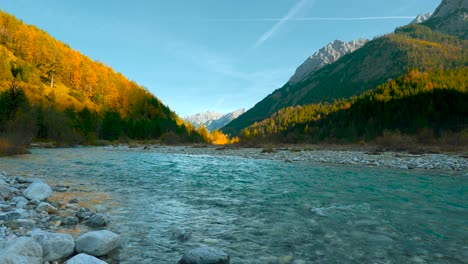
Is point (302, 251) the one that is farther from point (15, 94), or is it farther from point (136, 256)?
point (15, 94)

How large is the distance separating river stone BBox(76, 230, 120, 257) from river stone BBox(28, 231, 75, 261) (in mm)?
141

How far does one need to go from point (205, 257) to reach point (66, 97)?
105052mm

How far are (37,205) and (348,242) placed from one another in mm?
8288

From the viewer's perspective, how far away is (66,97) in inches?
3548

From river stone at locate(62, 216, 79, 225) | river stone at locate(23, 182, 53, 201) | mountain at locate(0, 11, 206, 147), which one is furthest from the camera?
mountain at locate(0, 11, 206, 147)

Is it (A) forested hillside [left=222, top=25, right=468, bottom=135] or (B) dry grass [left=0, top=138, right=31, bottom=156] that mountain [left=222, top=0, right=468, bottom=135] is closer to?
(A) forested hillside [left=222, top=25, right=468, bottom=135]

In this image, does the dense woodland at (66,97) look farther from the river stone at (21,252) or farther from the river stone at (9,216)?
the river stone at (21,252)

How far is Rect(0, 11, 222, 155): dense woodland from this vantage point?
53469 millimetres

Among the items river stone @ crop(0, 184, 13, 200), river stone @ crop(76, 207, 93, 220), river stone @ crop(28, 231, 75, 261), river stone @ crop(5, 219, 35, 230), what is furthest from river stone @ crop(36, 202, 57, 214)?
river stone @ crop(28, 231, 75, 261)

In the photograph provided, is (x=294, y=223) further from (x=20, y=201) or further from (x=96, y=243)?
(x=20, y=201)

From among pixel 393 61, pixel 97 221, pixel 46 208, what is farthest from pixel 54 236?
pixel 393 61

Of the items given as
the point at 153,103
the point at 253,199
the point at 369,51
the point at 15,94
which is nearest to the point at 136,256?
the point at 253,199

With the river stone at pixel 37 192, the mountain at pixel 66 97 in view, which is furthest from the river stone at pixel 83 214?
the mountain at pixel 66 97

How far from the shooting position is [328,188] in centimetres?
1217
